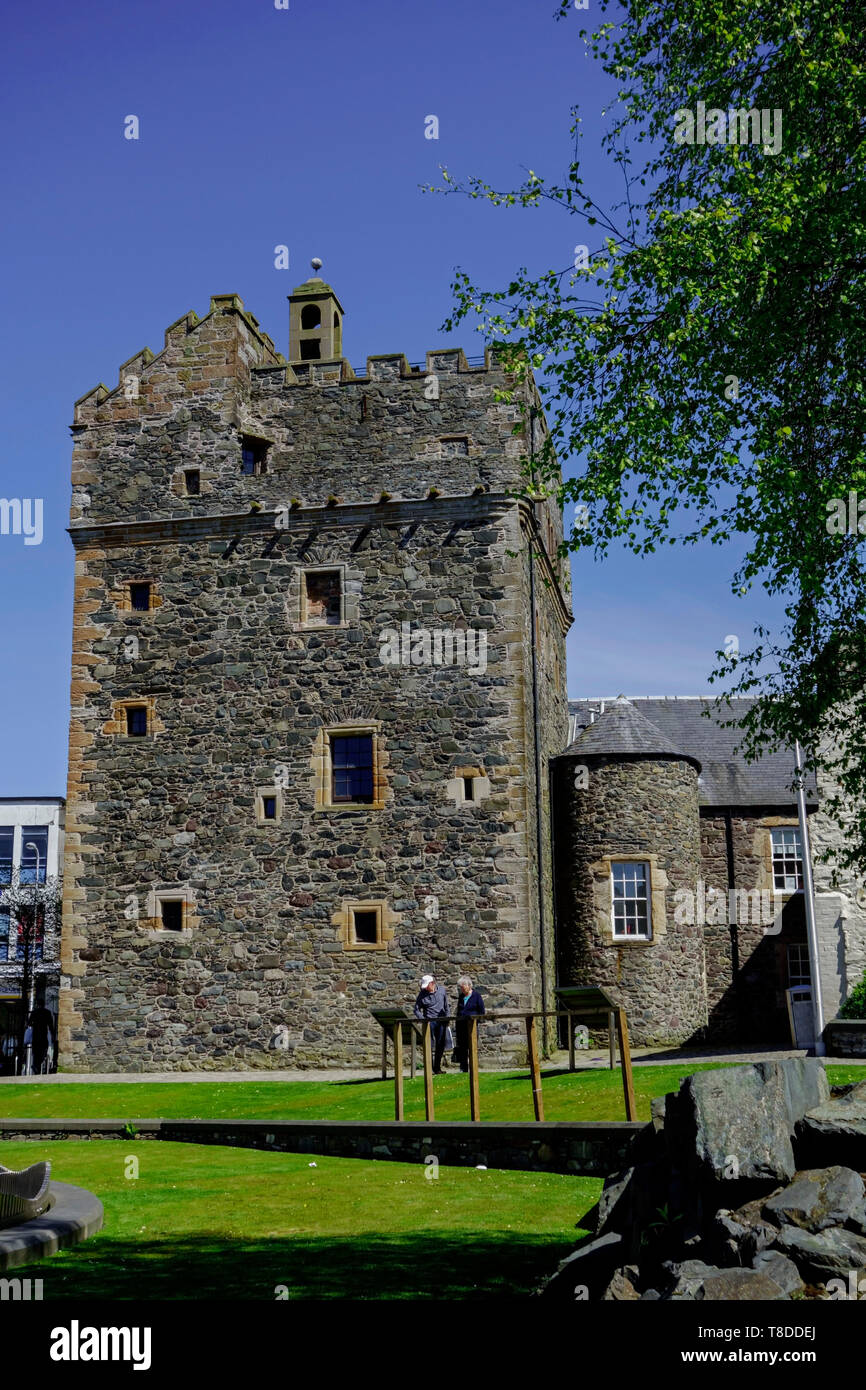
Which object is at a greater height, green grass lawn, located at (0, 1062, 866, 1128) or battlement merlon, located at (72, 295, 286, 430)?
battlement merlon, located at (72, 295, 286, 430)

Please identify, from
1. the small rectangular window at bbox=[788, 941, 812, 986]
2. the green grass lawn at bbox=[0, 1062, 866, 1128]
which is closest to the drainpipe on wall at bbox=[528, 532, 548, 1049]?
the green grass lawn at bbox=[0, 1062, 866, 1128]

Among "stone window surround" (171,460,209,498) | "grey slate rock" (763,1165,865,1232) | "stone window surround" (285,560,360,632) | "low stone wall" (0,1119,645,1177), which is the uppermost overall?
"stone window surround" (171,460,209,498)

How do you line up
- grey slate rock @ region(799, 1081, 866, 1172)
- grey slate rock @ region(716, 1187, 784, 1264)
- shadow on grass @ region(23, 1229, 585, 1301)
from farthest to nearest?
1. shadow on grass @ region(23, 1229, 585, 1301)
2. grey slate rock @ region(799, 1081, 866, 1172)
3. grey slate rock @ region(716, 1187, 784, 1264)

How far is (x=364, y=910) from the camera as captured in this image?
25.3 meters

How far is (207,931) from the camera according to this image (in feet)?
84.7

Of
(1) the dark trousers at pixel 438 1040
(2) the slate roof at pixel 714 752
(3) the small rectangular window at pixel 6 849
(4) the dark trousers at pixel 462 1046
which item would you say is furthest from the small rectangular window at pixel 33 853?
(1) the dark trousers at pixel 438 1040

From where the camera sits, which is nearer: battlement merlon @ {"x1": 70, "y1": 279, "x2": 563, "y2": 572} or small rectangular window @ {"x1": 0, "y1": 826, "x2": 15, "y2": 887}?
battlement merlon @ {"x1": 70, "y1": 279, "x2": 563, "y2": 572}

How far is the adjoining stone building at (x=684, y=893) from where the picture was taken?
27484 millimetres

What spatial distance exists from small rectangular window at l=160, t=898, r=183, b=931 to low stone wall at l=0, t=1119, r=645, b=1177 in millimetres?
10049

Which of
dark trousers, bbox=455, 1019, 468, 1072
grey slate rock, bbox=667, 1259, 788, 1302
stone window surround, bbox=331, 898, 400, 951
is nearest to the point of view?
grey slate rock, bbox=667, 1259, 788, 1302

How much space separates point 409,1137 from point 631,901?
15.5 meters

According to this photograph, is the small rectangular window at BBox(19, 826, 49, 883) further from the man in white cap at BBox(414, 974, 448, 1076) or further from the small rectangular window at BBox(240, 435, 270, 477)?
the man in white cap at BBox(414, 974, 448, 1076)

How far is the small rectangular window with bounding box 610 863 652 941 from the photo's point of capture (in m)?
27.8
